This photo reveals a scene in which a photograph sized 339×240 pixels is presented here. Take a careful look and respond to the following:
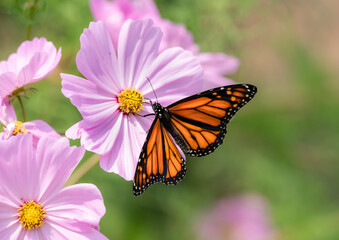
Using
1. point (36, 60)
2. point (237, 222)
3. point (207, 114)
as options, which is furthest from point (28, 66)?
point (237, 222)

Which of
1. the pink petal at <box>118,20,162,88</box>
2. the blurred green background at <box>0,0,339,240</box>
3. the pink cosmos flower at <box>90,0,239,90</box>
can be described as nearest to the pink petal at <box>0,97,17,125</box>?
the pink petal at <box>118,20,162,88</box>

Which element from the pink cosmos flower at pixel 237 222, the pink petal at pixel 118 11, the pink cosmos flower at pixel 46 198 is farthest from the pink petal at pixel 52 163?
the pink cosmos flower at pixel 237 222

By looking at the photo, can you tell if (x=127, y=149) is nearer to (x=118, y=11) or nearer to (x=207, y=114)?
(x=207, y=114)

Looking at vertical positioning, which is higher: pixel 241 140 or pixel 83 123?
pixel 241 140

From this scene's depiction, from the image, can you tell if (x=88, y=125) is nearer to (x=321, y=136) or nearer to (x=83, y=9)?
(x=83, y=9)

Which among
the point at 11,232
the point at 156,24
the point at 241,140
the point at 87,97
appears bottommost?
the point at 11,232

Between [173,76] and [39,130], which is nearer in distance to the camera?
[39,130]
